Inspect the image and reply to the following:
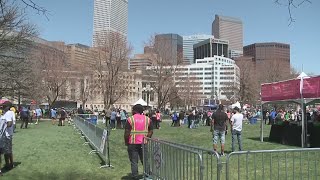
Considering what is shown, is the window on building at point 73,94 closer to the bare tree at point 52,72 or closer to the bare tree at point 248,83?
the bare tree at point 52,72

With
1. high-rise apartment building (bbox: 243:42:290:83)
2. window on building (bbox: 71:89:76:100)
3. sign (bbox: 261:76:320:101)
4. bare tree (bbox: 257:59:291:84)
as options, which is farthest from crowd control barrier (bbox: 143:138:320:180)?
window on building (bbox: 71:89:76:100)

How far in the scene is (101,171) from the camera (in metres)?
12.0

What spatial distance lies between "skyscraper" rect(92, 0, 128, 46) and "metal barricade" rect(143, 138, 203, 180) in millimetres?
61453

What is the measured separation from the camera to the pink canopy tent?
64.1 feet

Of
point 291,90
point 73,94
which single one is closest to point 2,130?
point 291,90

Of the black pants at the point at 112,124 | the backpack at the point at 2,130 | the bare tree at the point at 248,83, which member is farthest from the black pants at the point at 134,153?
the bare tree at the point at 248,83

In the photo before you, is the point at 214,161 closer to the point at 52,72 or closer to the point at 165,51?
the point at 165,51

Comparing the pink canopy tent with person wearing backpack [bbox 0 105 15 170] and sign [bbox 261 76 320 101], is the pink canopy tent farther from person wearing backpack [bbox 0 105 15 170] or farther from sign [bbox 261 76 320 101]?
person wearing backpack [bbox 0 105 15 170]

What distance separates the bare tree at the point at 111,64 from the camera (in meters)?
71.1

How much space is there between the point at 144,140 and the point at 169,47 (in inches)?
2429

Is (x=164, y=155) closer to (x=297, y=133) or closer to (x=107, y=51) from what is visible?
(x=297, y=133)

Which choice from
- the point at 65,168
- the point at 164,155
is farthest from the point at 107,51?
the point at 164,155

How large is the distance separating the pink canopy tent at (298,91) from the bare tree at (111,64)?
1942 inches

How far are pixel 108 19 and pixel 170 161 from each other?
90.9 metres
